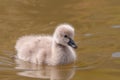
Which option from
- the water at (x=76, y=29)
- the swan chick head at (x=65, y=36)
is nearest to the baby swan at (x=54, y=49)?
the swan chick head at (x=65, y=36)

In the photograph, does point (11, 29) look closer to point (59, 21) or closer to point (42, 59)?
point (59, 21)

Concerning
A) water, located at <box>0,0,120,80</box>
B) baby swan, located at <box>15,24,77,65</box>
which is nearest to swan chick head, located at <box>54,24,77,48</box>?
baby swan, located at <box>15,24,77,65</box>

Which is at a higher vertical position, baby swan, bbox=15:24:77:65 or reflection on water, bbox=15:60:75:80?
baby swan, bbox=15:24:77:65

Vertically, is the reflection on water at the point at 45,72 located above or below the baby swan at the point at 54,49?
below

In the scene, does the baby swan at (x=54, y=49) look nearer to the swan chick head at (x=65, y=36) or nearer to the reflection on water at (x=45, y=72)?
the swan chick head at (x=65, y=36)

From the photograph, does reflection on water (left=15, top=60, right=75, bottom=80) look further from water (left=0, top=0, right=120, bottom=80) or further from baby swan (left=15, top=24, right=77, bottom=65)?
baby swan (left=15, top=24, right=77, bottom=65)

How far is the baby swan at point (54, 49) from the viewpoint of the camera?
7139mm

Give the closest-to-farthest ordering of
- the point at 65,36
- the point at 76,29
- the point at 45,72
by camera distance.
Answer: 1. the point at 45,72
2. the point at 65,36
3. the point at 76,29

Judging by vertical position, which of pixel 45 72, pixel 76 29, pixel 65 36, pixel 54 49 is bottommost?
pixel 45 72

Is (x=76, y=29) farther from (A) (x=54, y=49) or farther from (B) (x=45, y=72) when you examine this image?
(B) (x=45, y=72)

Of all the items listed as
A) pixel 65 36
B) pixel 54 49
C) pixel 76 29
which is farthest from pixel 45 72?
pixel 76 29

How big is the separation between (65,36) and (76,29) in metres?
1.29

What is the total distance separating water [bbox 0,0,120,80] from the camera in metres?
6.76

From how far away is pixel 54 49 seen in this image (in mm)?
7262
